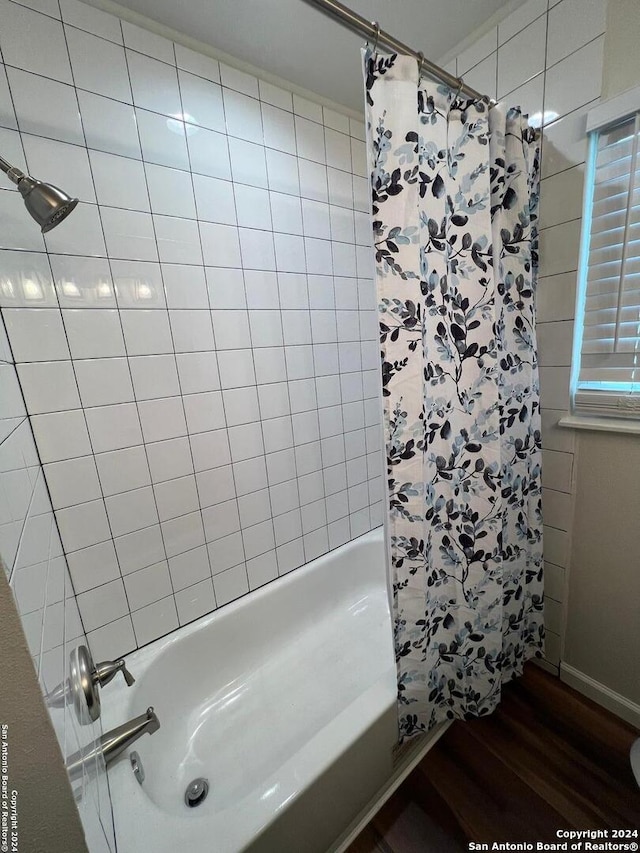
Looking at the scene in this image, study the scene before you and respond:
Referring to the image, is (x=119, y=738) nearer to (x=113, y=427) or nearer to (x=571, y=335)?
(x=113, y=427)

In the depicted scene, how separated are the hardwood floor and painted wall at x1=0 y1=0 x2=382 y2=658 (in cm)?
86

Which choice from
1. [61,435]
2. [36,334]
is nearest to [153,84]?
[36,334]

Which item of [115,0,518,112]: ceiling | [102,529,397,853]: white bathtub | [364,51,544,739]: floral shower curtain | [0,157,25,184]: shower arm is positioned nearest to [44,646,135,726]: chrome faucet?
[102,529,397,853]: white bathtub

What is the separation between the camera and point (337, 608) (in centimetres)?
169

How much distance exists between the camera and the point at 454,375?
3.14 ft

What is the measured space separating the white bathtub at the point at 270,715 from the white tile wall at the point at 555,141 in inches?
34.1

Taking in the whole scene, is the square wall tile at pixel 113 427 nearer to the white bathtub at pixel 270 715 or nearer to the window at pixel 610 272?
the white bathtub at pixel 270 715

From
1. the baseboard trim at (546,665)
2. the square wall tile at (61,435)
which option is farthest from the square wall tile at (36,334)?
the baseboard trim at (546,665)

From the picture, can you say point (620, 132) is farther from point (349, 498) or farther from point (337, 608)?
point (337, 608)

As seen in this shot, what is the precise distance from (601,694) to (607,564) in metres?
0.52

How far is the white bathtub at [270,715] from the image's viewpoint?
0.75 metres

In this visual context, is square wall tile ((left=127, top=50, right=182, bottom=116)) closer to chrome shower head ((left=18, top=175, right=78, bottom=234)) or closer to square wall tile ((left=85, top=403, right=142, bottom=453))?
chrome shower head ((left=18, top=175, right=78, bottom=234))

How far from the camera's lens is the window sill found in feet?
3.30

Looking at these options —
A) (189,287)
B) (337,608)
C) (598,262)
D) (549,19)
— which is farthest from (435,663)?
(549,19)
